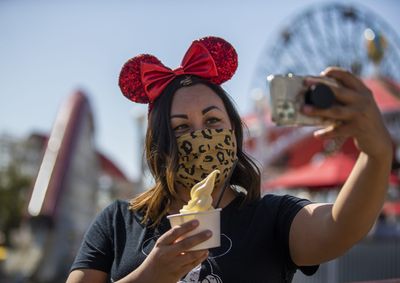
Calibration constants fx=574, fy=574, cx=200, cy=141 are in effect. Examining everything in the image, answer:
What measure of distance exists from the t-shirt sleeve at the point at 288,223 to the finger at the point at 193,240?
0.36 m

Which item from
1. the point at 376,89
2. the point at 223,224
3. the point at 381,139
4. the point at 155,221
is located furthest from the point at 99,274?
the point at 376,89

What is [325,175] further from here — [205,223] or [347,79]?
[347,79]

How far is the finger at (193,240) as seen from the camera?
1372mm

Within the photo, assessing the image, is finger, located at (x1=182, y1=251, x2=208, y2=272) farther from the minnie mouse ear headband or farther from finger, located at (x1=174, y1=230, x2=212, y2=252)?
the minnie mouse ear headband

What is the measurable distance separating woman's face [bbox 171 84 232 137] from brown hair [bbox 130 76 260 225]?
0.03 meters

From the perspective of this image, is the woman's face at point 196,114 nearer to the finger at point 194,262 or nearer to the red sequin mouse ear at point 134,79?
the red sequin mouse ear at point 134,79

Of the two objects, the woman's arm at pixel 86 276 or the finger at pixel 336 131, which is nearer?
the finger at pixel 336 131

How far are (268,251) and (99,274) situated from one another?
540 mm

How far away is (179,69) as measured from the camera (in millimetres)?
2020

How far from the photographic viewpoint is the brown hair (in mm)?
1823

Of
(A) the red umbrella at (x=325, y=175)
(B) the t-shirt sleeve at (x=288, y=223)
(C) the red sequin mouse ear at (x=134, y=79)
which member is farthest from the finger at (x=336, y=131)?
(A) the red umbrella at (x=325, y=175)

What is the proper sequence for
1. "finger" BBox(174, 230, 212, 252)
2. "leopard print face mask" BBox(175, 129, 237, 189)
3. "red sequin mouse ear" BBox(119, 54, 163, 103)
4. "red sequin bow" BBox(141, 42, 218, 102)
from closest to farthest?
"finger" BBox(174, 230, 212, 252) < "leopard print face mask" BBox(175, 129, 237, 189) < "red sequin bow" BBox(141, 42, 218, 102) < "red sequin mouse ear" BBox(119, 54, 163, 103)

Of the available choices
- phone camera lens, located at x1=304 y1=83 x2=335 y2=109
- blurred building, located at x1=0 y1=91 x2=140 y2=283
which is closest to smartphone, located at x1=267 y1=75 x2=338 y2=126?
phone camera lens, located at x1=304 y1=83 x2=335 y2=109

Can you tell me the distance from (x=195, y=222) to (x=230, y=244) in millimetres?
334
